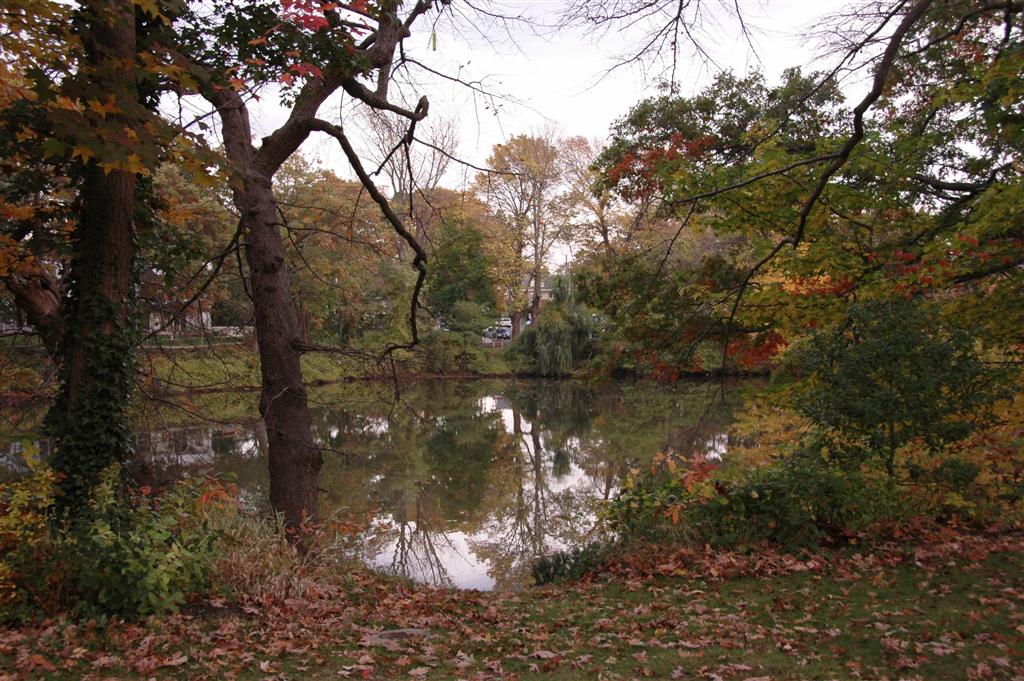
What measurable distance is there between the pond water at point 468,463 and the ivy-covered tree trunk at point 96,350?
2072mm

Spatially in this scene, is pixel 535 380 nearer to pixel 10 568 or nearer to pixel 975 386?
pixel 975 386

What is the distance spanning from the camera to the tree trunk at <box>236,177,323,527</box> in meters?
7.03

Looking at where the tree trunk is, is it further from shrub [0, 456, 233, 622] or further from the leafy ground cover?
shrub [0, 456, 233, 622]

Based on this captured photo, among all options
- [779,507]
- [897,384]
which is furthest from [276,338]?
[897,384]

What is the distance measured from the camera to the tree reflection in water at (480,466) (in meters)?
10.2

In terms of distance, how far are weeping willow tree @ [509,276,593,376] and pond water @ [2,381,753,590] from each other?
597cm

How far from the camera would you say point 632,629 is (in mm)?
5156

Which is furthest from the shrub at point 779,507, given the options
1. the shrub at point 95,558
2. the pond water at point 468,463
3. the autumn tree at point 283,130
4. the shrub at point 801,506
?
the shrub at point 95,558

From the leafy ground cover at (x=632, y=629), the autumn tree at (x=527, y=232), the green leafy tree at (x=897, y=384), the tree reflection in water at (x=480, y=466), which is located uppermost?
the autumn tree at (x=527, y=232)

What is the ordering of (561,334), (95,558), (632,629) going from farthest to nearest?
(561,334), (632,629), (95,558)

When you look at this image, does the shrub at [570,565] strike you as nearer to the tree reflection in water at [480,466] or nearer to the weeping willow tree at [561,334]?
the tree reflection in water at [480,466]

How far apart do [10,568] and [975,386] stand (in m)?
8.07

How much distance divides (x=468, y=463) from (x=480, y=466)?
39 cm

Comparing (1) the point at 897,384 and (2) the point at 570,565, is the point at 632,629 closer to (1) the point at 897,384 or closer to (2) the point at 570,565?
(2) the point at 570,565
